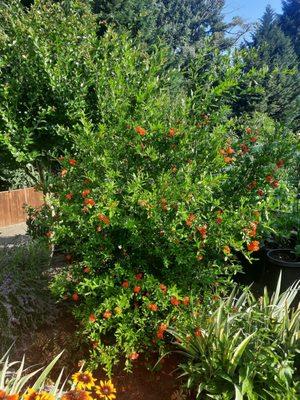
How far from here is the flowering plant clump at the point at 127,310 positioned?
2.36 metres

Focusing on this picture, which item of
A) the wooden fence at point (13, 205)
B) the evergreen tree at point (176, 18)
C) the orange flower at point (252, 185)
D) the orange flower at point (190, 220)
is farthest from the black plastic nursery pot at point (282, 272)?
the evergreen tree at point (176, 18)

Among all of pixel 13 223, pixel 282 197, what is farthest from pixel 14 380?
pixel 13 223

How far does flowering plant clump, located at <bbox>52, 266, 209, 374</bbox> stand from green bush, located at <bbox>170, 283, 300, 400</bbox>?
11 cm

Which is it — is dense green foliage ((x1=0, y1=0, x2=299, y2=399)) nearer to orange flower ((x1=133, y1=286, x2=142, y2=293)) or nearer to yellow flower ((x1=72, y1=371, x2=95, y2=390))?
orange flower ((x1=133, y1=286, x2=142, y2=293))

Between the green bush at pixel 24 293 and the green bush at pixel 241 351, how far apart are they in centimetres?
108

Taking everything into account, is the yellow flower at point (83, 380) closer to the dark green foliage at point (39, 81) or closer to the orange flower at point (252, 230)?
the orange flower at point (252, 230)

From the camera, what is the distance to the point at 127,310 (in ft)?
8.21

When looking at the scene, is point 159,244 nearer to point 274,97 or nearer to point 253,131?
point 253,131

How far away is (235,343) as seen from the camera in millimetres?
2250

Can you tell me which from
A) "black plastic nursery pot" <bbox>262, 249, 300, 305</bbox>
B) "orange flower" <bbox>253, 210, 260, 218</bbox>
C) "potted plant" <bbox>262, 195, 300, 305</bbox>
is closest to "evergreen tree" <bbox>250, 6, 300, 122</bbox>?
"potted plant" <bbox>262, 195, 300, 305</bbox>

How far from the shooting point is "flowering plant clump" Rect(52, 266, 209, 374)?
2.36m

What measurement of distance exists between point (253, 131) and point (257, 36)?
20.2 m

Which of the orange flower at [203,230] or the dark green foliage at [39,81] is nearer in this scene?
the orange flower at [203,230]

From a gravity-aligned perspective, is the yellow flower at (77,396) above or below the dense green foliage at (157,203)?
below
